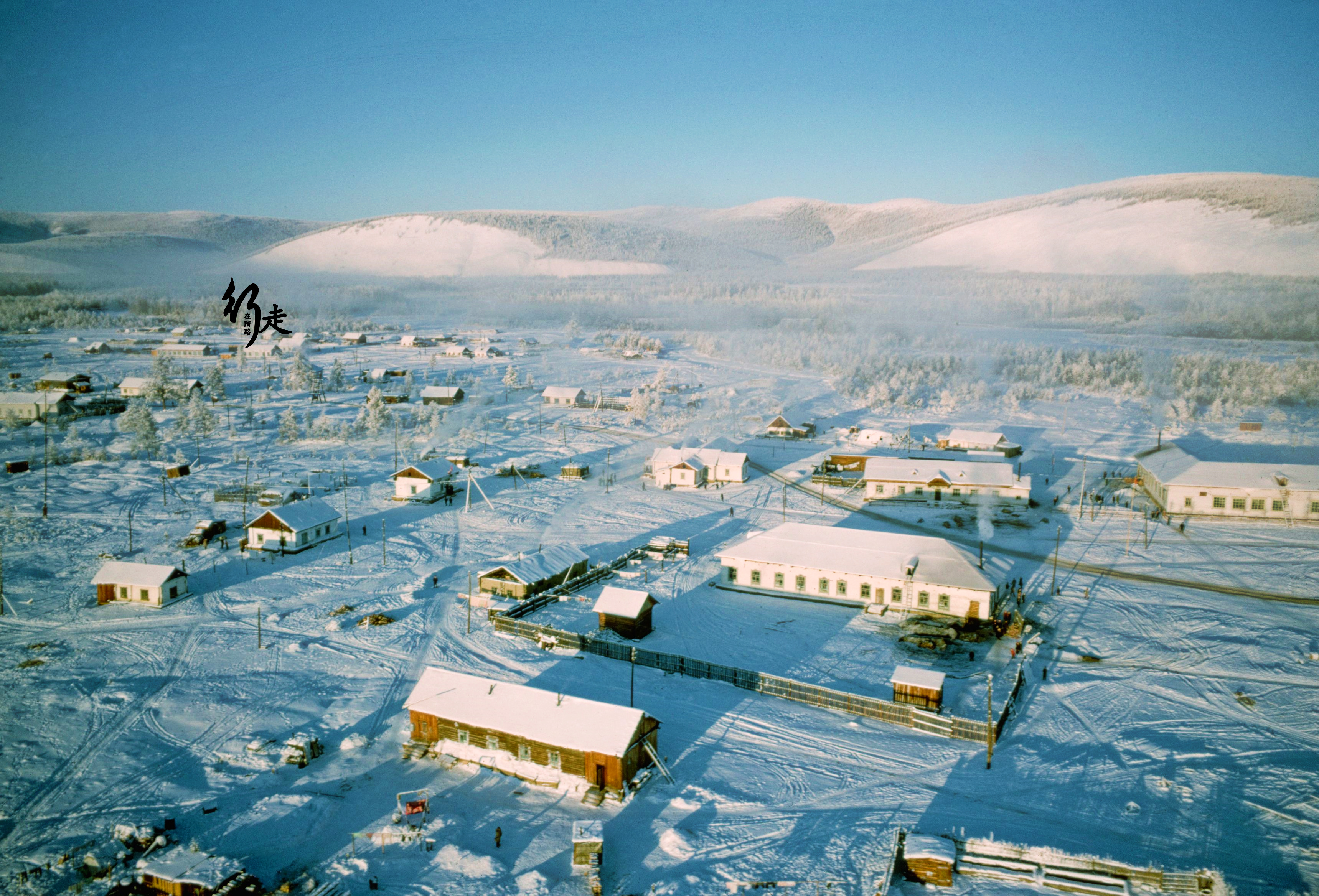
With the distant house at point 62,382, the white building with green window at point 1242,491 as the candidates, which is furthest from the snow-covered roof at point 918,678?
the distant house at point 62,382

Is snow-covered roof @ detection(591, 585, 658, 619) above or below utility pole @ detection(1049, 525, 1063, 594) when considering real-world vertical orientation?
above

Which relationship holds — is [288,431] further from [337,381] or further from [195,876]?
[195,876]

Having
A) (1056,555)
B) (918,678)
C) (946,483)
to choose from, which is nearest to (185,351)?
(946,483)

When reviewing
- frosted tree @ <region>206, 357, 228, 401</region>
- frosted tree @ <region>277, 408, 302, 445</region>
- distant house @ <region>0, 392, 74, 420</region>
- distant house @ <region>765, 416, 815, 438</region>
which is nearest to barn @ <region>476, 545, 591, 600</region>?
frosted tree @ <region>277, 408, 302, 445</region>

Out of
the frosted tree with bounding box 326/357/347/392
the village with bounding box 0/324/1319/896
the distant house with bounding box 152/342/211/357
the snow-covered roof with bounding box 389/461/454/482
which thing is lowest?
the village with bounding box 0/324/1319/896

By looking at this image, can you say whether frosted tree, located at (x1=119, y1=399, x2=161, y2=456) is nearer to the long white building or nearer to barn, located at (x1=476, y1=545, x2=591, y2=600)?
barn, located at (x1=476, y1=545, x2=591, y2=600)

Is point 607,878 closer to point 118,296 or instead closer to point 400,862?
point 400,862
